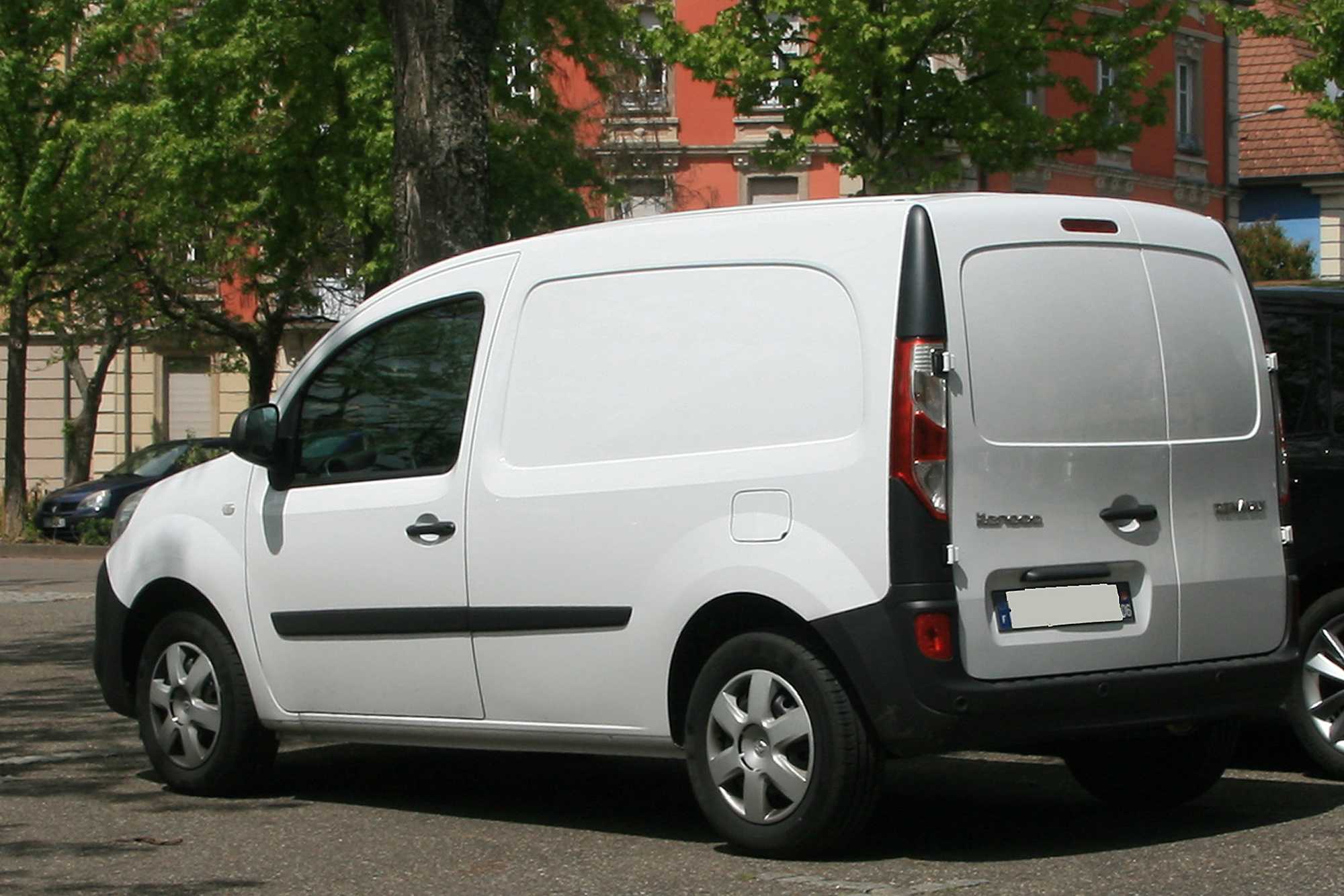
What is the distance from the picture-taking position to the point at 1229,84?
49969 millimetres

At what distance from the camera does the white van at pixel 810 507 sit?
5797 millimetres

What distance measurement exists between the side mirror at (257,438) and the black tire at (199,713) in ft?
2.20

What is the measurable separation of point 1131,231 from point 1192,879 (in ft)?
6.29

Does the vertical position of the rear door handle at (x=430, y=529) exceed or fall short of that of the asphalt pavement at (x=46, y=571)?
it exceeds it

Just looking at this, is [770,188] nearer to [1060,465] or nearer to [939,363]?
[1060,465]

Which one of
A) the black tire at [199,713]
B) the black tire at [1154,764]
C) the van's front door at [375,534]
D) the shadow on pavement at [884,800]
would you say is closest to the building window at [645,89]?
the shadow on pavement at [884,800]

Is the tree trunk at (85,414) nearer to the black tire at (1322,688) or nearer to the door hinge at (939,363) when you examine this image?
the black tire at (1322,688)

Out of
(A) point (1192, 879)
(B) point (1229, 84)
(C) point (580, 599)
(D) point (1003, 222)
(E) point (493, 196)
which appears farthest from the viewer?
(B) point (1229, 84)

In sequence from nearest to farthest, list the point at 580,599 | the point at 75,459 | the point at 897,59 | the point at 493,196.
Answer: the point at 580,599 < the point at 897,59 < the point at 493,196 < the point at 75,459

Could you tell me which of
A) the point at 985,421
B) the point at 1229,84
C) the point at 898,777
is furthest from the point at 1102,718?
the point at 1229,84

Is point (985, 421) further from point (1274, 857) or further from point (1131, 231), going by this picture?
point (1274, 857)

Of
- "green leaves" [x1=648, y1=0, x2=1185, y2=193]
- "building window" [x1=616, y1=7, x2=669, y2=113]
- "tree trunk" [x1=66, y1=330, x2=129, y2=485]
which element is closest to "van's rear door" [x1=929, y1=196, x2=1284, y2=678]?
"green leaves" [x1=648, y1=0, x2=1185, y2=193]

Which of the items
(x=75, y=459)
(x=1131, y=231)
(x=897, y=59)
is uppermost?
(x=897, y=59)

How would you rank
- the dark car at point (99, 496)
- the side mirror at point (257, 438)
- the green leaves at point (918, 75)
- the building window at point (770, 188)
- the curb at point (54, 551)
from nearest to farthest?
the side mirror at point (257, 438) → the curb at point (54, 551) → the green leaves at point (918, 75) → the dark car at point (99, 496) → the building window at point (770, 188)
